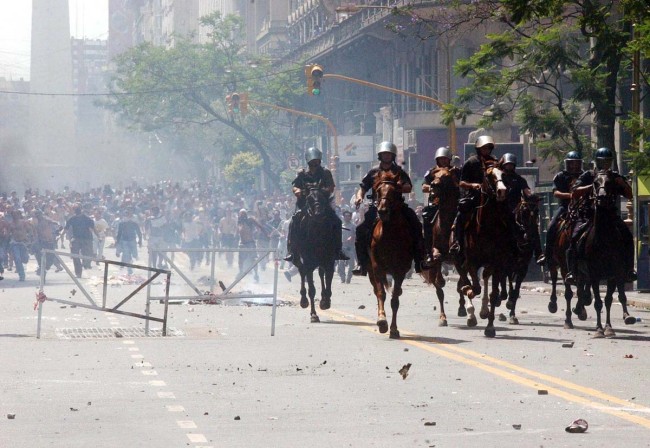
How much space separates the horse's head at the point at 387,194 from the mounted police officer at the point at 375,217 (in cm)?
9

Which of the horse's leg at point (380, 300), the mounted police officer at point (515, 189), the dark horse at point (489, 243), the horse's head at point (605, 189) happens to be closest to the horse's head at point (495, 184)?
the dark horse at point (489, 243)

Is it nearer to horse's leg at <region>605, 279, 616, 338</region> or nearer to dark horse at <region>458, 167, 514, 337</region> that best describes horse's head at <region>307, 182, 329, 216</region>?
dark horse at <region>458, 167, 514, 337</region>

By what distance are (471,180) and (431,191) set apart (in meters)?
1.58

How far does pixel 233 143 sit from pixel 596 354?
7238 cm

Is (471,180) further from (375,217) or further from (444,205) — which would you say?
(444,205)

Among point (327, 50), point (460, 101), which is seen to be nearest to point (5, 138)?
point (327, 50)

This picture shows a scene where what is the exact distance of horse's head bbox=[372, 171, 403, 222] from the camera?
17969 mm

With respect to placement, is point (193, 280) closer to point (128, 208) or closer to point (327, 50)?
point (128, 208)

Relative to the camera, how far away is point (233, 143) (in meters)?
87.5

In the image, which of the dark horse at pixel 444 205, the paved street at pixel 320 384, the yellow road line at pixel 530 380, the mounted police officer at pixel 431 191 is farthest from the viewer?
the mounted police officer at pixel 431 191

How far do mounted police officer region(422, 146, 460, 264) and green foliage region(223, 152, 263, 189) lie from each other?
62764 millimetres

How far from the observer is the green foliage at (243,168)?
83.9 metres

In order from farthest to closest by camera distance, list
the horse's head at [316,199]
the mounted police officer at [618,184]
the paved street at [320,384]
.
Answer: the horse's head at [316,199], the mounted police officer at [618,184], the paved street at [320,384]

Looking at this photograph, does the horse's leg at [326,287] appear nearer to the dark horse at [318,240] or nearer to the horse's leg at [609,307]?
the dark horse at [318,240]
